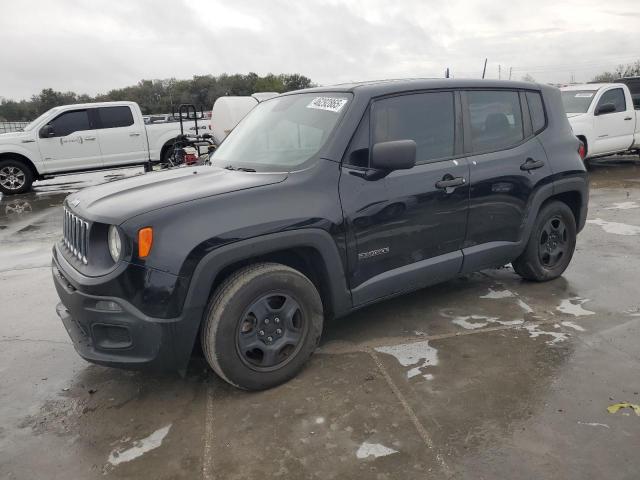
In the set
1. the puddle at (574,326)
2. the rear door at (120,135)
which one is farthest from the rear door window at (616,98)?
the rear door at (120,135)

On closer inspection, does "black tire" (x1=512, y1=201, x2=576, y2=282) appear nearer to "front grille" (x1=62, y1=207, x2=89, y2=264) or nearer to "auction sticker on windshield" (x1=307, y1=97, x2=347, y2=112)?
"auction sticker on windshield" (x1=307, y1=97, x2=347, y2=112)

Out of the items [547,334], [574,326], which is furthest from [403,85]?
[574,326]

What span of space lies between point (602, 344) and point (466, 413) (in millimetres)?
1359

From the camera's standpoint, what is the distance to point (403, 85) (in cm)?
362

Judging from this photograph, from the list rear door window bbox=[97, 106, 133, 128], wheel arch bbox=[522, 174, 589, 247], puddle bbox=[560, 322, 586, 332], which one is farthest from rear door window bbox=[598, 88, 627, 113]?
rear door window bbox=[97, 106, 133, 128]

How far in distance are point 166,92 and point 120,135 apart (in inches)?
2246

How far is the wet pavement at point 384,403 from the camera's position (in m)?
2.49

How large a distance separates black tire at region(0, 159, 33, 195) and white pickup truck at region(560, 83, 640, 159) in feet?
39.4

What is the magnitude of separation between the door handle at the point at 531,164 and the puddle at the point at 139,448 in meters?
3.21

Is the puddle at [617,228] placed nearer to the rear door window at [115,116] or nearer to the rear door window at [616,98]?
the rear door window at [616,98]

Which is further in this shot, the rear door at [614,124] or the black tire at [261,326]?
the rear door at [614,124]

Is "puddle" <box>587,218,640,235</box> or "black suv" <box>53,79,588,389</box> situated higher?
"black suv" <box>53,79,588,389</box>

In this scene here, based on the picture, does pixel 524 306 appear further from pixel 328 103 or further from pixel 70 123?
pixel 70 123

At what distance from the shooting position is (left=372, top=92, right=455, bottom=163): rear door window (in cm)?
349
